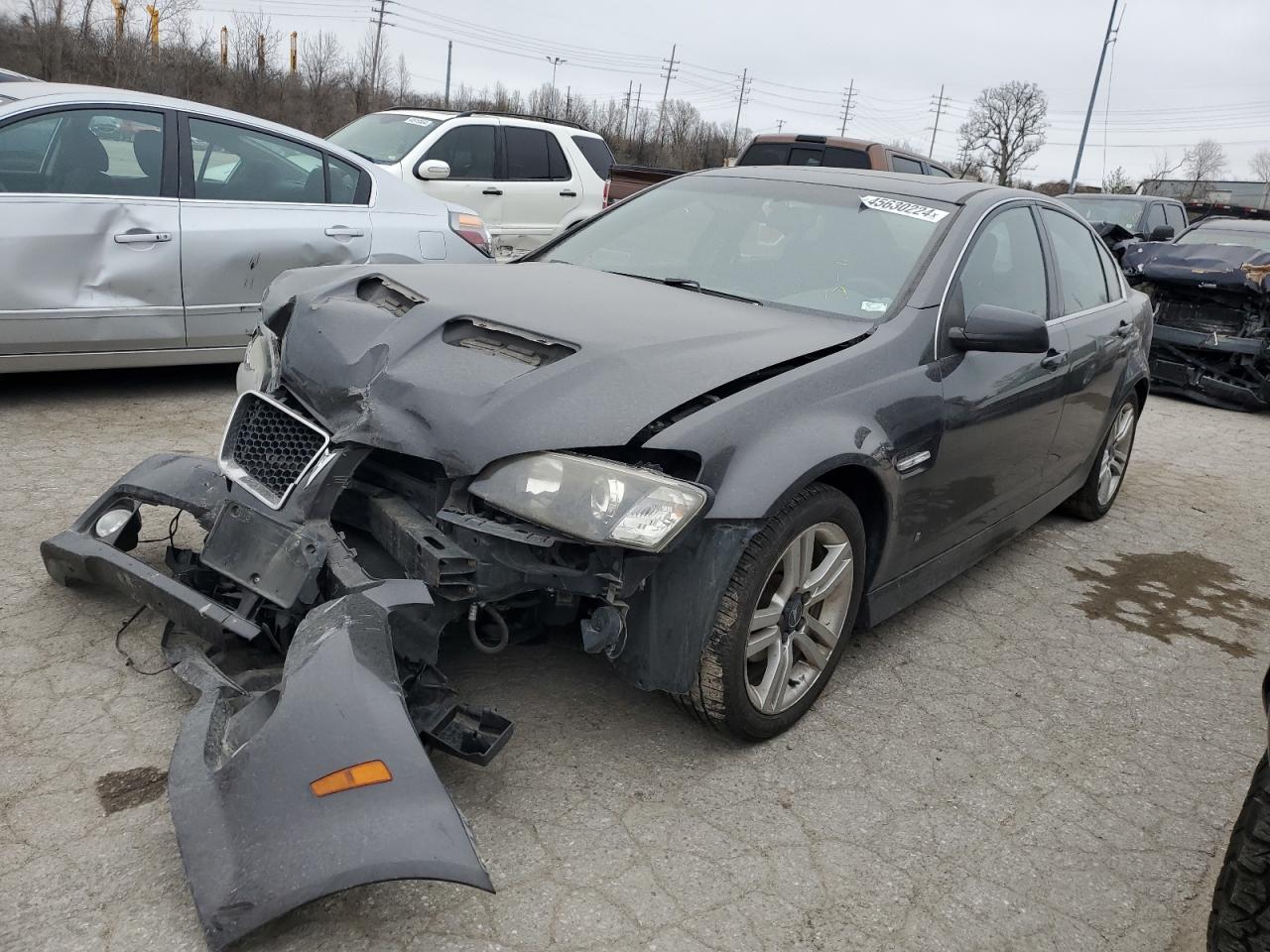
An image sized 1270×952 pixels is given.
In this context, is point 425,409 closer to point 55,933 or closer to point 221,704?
point 221,704

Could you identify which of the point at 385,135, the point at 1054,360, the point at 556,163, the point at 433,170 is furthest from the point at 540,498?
the point at 556,163

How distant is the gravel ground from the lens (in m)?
2.20

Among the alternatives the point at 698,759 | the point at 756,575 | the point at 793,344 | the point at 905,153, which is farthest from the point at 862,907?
the point at 905,153

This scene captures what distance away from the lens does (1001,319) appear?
3.30 m

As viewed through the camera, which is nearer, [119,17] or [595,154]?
[595,154]

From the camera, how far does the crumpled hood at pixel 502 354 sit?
8.28 feet

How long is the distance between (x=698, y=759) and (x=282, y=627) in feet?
3.92

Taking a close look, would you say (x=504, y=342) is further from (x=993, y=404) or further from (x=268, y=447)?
(x=993, y=404)

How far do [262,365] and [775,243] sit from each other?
72.5 inches

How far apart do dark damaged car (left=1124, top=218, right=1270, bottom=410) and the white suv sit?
214 inches

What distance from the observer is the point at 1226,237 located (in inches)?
391

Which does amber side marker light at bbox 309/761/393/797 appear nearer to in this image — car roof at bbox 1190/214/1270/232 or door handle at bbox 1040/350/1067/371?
door handle at bbox 1040/350/1067/371

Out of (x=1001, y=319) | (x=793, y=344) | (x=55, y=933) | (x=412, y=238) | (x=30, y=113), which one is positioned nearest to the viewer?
(x=55, y=933)

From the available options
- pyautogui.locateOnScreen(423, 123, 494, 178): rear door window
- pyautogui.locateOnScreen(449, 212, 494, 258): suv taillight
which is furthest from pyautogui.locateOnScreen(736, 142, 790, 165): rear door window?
pyautogui.locateOnScreen(449, 212, 494, 258): suv taillight
